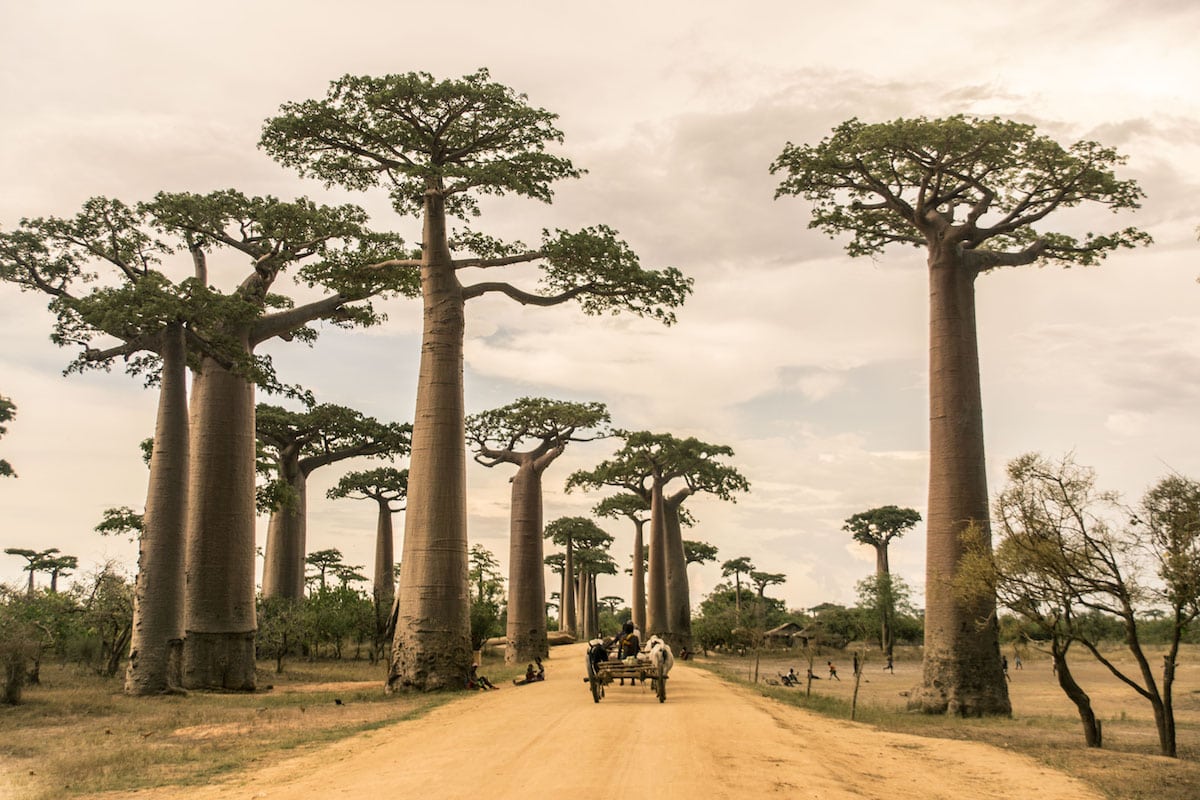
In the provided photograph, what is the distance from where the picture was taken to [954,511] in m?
16.0

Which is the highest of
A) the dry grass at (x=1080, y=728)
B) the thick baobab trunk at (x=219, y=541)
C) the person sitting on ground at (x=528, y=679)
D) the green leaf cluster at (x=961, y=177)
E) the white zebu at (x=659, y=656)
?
the green leaf cluster at (x=961, y=177)

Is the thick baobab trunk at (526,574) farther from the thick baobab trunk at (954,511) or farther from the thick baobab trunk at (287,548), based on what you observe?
the thick baobab trunk at (954,511)

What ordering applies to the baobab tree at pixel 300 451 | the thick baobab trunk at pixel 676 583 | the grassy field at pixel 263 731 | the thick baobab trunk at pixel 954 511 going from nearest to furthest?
the grassy field at pixel 263 731 < the thick baobab trunk at pixel 954 511 < the baobab tree at pixel 300 451 < the thick baobab trunk at pixel 676 583

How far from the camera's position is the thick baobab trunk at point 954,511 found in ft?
51.0

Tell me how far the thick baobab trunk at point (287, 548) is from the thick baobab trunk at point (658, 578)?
41.0 feet

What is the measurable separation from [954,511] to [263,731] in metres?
11.4

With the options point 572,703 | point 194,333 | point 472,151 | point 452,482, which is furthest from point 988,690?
point 194,333

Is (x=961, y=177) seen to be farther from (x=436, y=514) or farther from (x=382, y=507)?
(x=382, y=507)

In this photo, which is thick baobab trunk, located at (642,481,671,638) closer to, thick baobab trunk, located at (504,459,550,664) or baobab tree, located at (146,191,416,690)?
thick baobab trunk, located at (504,459,550,664)

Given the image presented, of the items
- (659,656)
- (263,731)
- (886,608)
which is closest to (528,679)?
(659,656)

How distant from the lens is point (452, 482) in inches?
643

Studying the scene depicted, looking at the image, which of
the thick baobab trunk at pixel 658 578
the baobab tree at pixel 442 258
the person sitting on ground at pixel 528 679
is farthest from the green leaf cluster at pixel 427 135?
the thick baobab trunk at pixel 658 578

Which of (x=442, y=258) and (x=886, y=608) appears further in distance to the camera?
(x=886, y=608)

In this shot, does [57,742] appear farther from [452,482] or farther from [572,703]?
[452,482]
